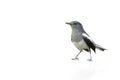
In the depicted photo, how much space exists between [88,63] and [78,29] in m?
0.36

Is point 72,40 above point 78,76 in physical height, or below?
above

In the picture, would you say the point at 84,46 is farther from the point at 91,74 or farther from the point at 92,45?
the point at 91,74

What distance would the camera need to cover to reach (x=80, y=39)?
4066mm

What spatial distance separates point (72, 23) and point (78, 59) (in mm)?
401

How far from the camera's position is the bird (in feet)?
13.4

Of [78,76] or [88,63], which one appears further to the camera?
[88,63]

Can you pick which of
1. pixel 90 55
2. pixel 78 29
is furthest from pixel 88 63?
pixel 78 29

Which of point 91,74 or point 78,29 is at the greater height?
point 78,29

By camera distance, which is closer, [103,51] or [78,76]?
[78,76]

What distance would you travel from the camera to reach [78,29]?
4.07 metres

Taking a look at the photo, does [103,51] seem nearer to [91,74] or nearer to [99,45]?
[99,45]

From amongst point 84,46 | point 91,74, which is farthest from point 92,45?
point 91,74

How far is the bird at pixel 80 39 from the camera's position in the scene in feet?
13.4

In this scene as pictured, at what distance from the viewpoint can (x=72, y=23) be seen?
4.09m
